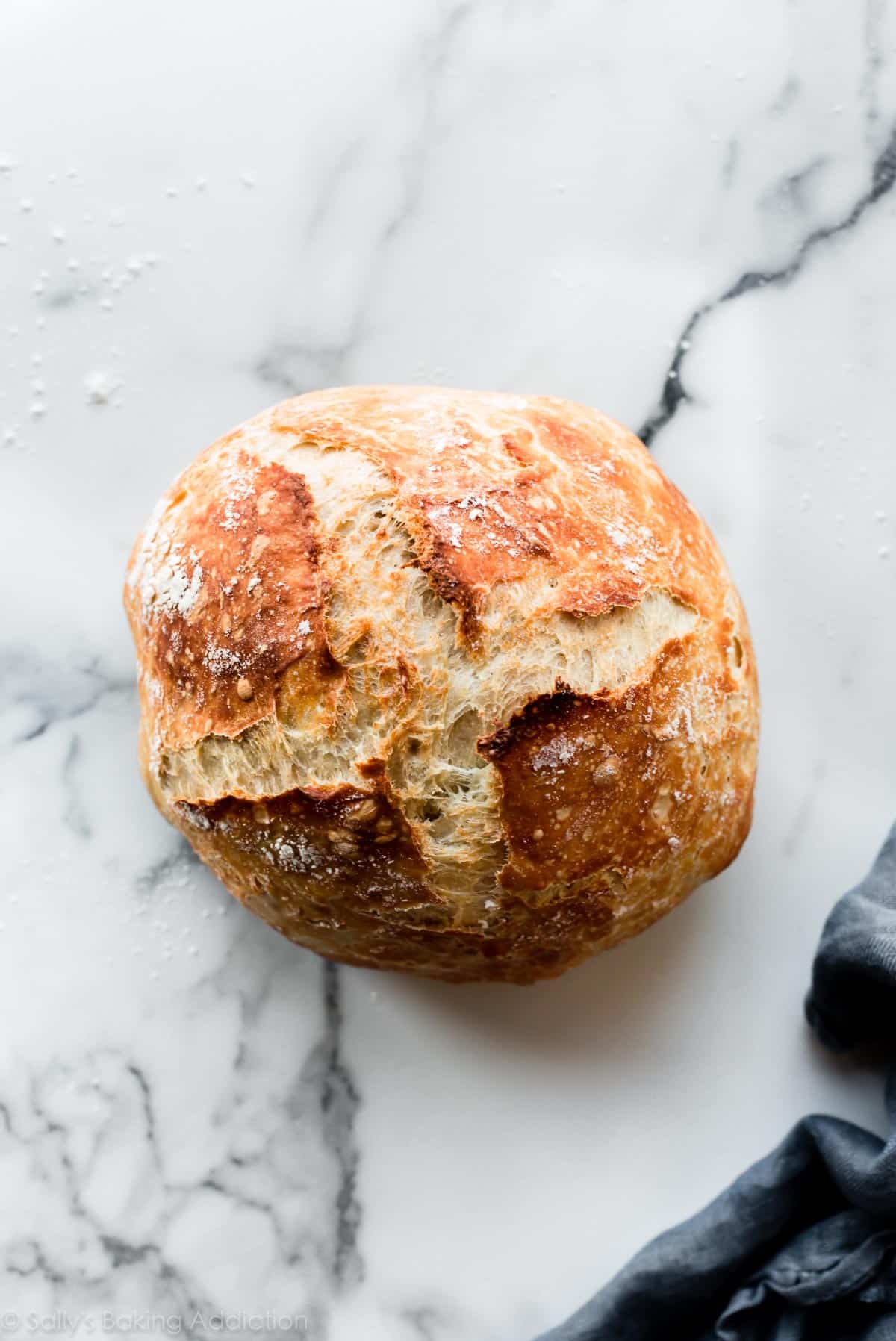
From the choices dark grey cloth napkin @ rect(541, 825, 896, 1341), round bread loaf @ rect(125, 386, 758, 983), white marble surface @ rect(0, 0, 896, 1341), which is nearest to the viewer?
round bread loaf @ rect(125, 386, 758, 983)

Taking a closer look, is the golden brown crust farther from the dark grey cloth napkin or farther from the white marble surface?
the dark grey cloth napkin

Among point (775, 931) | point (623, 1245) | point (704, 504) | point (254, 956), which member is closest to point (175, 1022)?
point (254, 956)

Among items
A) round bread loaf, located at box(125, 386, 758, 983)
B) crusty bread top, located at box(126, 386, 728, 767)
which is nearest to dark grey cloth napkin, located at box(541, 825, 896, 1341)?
round bread loaf, located at box(125, 386, 758, 983)

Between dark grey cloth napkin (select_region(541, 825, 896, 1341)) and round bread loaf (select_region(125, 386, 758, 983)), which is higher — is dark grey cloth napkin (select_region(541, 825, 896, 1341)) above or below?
below

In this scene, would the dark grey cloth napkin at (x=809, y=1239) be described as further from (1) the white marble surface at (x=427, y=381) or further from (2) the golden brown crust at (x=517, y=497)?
(2) the golden brown crust at (x=517, y=497)

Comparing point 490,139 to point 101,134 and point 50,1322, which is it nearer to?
point 101,134

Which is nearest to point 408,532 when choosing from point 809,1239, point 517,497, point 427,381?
point 517,497

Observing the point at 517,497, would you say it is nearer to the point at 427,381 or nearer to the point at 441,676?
the point at 441,676
